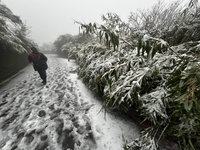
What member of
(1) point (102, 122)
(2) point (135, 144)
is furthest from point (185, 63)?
(1) point (102, 122)

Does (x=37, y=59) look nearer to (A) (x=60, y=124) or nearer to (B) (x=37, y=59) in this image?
(B) (x=37, y=59)

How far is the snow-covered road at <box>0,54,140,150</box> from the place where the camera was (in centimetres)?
199

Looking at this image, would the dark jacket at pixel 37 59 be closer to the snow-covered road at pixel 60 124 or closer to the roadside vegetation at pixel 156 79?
the snow-covered road at pixel 60 124

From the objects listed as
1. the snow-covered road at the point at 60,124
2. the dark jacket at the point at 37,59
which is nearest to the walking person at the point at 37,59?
the dark jacket at the point at 37,59

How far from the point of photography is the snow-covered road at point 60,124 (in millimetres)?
1986

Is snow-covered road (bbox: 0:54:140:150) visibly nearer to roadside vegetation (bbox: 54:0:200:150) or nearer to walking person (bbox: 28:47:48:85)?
roadside vegetation (bbox: 54:0:200:150)

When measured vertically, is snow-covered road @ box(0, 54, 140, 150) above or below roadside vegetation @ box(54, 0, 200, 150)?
below

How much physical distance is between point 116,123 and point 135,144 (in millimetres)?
816

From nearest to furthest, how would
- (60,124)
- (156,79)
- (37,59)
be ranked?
(156,79) < (60,124) < (37,59)

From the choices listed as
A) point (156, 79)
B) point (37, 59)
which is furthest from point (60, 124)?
point (37, 59)

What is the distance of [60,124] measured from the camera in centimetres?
241

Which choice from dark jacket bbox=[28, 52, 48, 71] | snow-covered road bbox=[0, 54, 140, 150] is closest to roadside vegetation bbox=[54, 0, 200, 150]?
snow-covered road bbox=[0, 54, 140, 150]

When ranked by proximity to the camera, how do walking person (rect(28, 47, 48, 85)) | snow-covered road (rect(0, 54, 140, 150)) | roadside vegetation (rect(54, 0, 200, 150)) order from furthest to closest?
walking person (rect(28, 47, 48, 85))
snow-covered road (rect(0, 54, 140, 150))
roadside vegetation (rect(54, 0, 200, 150))

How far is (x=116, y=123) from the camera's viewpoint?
2387 mm
